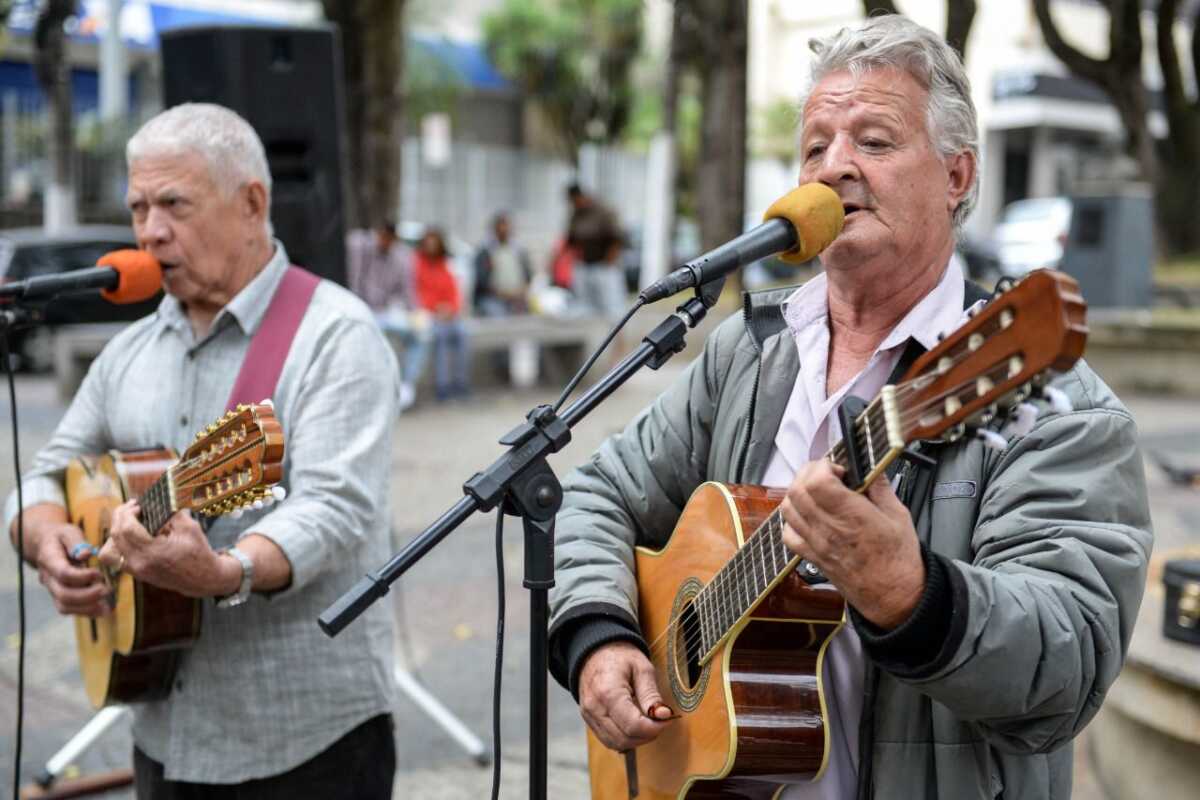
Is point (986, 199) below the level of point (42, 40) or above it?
below

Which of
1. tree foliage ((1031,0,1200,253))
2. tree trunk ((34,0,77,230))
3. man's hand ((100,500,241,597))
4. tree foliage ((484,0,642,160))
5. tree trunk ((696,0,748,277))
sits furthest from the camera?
tree foliage ((484,0,642,160))

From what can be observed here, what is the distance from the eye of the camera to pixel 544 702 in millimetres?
2006

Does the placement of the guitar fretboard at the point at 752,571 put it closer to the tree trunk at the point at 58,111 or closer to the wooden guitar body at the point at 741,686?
the wooden guitar body at the point at 741,686

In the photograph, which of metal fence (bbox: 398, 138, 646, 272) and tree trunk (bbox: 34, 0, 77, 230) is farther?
metal fence (bbox: 398, 138, 646, 272)

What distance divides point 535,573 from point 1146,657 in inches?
89.6

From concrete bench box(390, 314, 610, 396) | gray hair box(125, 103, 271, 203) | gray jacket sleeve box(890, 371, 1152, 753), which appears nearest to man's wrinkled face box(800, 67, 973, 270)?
gray jacket sleeve box(890, 371, 1152, 753)

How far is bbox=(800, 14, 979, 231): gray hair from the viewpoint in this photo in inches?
82.2

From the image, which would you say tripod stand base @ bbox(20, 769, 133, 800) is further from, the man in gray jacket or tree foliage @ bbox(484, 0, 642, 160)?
tree foliage @ bbox(484, 0, 642, 160)

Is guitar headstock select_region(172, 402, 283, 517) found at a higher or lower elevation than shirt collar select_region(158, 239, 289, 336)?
lower

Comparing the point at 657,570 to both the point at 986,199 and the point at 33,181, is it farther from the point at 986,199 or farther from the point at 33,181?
the point at 986,199

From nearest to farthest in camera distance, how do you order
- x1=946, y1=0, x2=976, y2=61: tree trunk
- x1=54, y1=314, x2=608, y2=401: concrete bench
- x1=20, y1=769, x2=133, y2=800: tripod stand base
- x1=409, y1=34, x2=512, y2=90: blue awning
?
1. x1=20, y1=769, x2=133, y2=800: tripod stand base
2. x1=946, y1=0, x2=976, y2=61: tree trunk
3. x1=54, y1=314, x2=608, y2=401: concrete bench
4. x1=409, y1=34, x2=512, y2=90: blue awning

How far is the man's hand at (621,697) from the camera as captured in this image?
2.10 m

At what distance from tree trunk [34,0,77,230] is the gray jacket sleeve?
16507mm

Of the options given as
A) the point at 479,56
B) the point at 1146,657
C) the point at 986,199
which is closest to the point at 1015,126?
the point at 986,199
